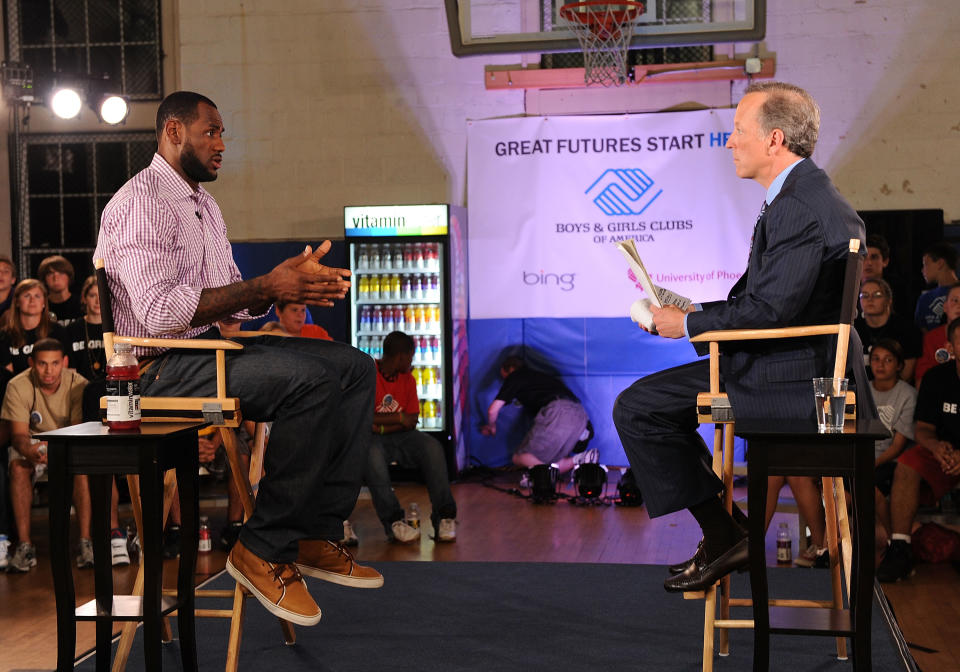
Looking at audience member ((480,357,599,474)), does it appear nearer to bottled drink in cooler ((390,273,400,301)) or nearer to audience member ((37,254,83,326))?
bottled drink in cooler ((390,273,400,301))

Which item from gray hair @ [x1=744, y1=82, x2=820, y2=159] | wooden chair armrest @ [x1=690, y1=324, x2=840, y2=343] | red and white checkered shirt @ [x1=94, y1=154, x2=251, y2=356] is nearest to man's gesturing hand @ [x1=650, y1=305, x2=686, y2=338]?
wooden chair armrest @ [x1=690, y1=324, x2=840, y2=343]

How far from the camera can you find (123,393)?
2.87 m

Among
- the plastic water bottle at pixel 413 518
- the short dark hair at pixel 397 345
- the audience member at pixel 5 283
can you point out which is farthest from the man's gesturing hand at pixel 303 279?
the audience member at pixel 5 283

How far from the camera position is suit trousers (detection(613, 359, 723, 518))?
3189 mm

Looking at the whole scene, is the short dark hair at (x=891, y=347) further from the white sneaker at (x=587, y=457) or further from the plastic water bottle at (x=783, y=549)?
the white sneaker at (x=587, y=457)

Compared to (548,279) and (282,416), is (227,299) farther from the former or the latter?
(548,279)

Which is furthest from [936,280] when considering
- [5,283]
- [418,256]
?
[5,283]

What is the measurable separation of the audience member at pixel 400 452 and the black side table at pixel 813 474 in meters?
3.01

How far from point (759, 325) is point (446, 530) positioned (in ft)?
9.59

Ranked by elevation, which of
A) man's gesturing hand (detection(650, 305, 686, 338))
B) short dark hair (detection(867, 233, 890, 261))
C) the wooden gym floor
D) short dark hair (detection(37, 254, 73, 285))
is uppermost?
short dark hair (detection(867, 233, 890, 261))

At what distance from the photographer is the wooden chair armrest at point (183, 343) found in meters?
3.04

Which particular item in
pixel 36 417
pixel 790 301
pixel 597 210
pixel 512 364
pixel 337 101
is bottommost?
pixel 36 417

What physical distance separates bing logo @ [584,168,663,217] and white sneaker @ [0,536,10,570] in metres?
4.74

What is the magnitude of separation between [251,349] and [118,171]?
6.44m
